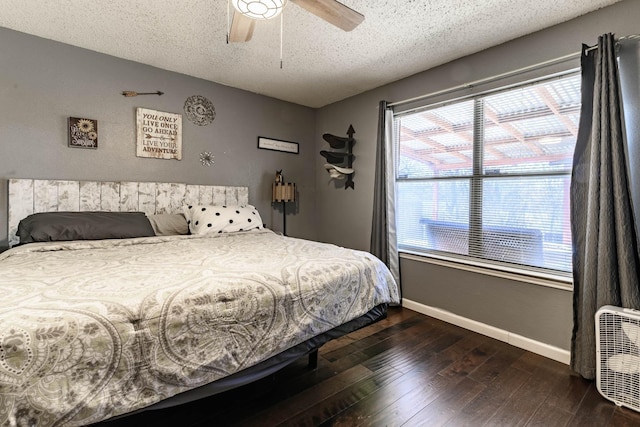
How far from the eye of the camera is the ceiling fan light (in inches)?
56.3

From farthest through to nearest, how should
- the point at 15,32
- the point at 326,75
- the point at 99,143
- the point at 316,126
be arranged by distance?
the point at 316,126 < the point at 326,75 < the point at 99,143 < the point at 15,32

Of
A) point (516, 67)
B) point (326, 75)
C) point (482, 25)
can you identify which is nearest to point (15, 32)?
point (326, 75)

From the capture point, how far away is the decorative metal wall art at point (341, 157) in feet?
11.8

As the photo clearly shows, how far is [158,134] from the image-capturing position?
2.97 metres

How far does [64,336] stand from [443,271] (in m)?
2.76

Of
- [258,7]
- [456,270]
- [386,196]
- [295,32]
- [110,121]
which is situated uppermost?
[295,32]

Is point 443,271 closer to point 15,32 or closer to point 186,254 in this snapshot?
point 186,254

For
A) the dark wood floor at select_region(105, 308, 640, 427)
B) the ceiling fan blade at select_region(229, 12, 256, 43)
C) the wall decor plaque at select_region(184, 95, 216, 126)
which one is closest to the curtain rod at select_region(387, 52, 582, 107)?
the ceiling fan blade at select_region(229, 12, 256, 43)

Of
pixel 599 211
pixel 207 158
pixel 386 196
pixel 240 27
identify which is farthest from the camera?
pixel 207 158

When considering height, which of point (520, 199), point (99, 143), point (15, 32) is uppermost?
point (15, 32)

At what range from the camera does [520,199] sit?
7.79 feet

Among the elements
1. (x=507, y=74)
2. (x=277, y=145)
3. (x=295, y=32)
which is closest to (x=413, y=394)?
(x=507, y=74)

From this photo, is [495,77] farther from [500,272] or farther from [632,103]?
[500,272]

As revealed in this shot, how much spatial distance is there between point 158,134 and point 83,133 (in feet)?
1.94
